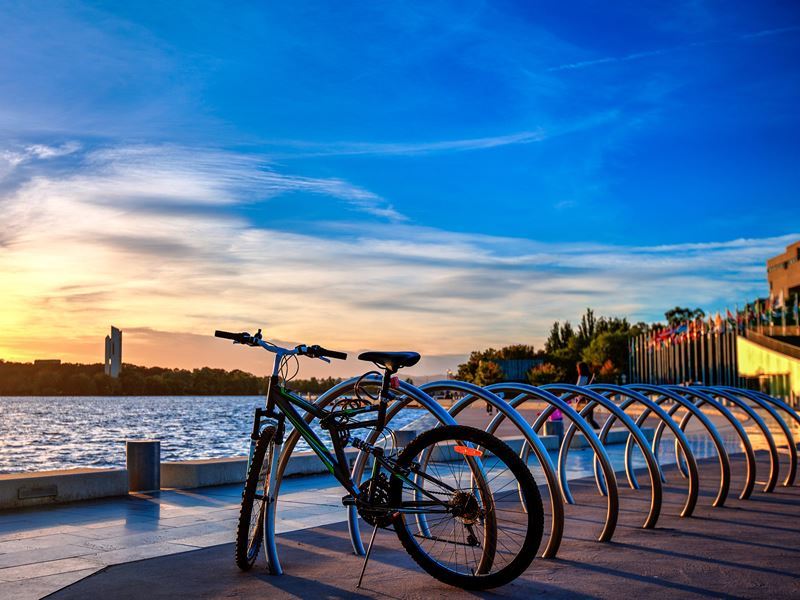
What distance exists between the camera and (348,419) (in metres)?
5.54

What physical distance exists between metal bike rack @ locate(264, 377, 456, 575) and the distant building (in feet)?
A: 302

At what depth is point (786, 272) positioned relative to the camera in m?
97.4

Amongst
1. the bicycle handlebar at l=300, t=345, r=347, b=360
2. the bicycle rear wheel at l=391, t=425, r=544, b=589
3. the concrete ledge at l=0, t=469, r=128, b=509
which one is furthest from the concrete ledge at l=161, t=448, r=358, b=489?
the bicycle rear wheel at l=391, t=425, r=544, b=589

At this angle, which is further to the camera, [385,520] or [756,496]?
[756,496]

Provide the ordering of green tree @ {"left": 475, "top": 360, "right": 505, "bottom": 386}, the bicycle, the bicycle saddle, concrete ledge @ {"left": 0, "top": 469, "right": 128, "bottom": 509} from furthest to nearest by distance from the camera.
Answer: green tree @ {"left": 475, "top": 360, "right": 505, "bottom": 386} → concrete ledge @ {"left": 0, "top": 469, "right": 128, "bottom": 509} → the bicycle saddle → the bicycle

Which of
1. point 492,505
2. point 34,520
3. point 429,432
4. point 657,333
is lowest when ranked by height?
point 34,520

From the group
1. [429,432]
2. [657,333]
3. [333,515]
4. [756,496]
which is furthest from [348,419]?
[657,333]

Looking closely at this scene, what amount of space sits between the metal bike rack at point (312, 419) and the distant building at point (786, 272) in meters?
92.0

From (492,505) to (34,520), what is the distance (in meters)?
4.75

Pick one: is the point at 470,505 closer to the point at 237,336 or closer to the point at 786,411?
the point at 237,336

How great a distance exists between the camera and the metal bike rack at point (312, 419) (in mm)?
5559

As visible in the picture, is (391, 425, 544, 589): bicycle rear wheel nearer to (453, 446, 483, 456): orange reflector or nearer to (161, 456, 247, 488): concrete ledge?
(453, 446, 483, 456): orange reflector

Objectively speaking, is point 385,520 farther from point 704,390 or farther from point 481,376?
point 481,376

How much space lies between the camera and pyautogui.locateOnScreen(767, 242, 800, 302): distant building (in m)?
94.4
